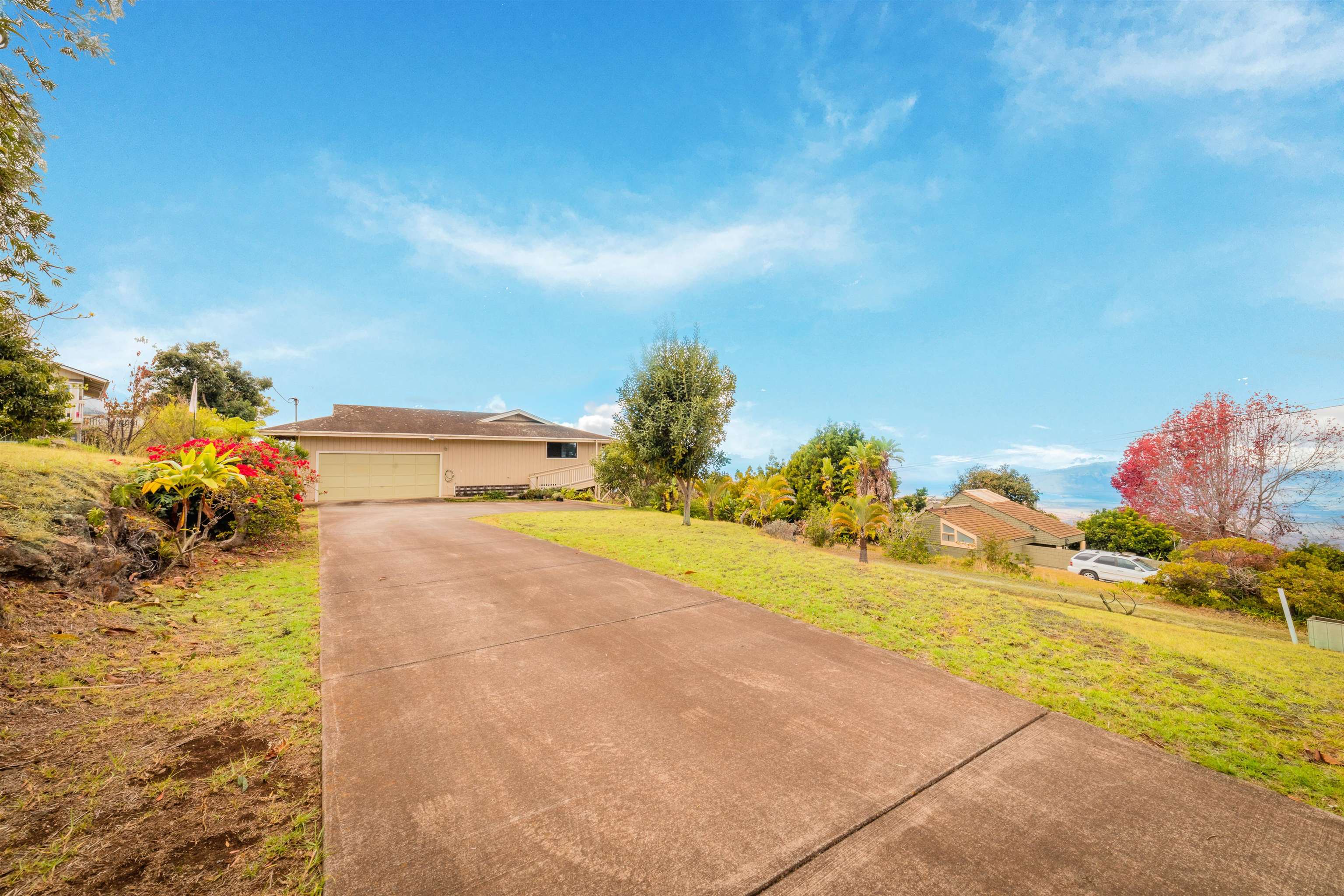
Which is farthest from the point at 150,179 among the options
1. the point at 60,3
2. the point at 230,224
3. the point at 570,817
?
the point at 570,817

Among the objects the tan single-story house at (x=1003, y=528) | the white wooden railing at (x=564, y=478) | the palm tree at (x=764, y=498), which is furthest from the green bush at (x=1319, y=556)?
the white wooden railing at (x=564, y=478)

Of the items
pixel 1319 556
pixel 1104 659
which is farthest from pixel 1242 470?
pixel 1104 659

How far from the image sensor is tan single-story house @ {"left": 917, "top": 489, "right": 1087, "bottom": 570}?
21.8 metres

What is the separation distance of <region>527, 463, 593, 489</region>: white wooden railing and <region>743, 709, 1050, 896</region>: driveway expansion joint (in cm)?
2141

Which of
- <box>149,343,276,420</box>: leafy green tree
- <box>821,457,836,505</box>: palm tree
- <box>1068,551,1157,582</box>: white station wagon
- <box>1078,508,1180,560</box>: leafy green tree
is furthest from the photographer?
<box>149,343,276,420</box>: leafy green tree

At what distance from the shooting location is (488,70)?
16.1m

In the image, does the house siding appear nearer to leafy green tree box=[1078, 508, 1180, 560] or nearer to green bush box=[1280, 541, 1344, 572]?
green bush box=[1280, 541, 1344, 572]

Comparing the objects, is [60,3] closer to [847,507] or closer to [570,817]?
[570,817]

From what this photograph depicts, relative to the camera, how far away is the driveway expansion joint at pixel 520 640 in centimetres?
350

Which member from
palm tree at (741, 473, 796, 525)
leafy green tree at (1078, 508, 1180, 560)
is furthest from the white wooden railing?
leafy green tree at (1078, 508, 1180, 560)

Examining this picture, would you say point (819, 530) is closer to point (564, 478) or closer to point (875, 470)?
point (875, 470)

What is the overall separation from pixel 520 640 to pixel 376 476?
1896cm

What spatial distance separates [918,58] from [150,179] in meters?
22.8

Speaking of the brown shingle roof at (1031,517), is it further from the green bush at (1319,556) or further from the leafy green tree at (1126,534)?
the green bush at (1319,556)
